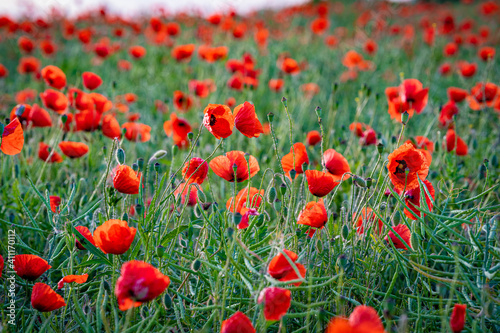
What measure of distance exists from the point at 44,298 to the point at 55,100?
1316 millimetres

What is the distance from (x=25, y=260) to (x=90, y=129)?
0.92m

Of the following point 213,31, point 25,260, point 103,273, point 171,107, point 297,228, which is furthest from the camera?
point 213,31

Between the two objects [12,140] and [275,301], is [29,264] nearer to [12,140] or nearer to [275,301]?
[12,140]

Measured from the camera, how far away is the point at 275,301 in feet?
3.24

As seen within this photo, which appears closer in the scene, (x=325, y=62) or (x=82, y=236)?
(x=82, y=236)

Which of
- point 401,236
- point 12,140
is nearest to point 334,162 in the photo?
point 401,236

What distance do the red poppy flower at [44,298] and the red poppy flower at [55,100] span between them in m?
1.27

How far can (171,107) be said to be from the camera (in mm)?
3686

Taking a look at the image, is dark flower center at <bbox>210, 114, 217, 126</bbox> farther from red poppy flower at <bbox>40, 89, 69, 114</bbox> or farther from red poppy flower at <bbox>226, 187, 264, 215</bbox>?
red poppy flower at <bbox>40, 89, 69, 114</bbox>

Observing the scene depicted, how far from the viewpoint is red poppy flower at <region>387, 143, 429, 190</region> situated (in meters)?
1.23

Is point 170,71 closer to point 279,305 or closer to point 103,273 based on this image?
point 103,273

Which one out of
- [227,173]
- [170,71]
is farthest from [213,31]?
[227,173]

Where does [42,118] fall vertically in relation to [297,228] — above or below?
above

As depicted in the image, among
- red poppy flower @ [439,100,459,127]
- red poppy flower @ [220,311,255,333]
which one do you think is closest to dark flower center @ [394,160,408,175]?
red poppy flower @ [220,311,255,333]
